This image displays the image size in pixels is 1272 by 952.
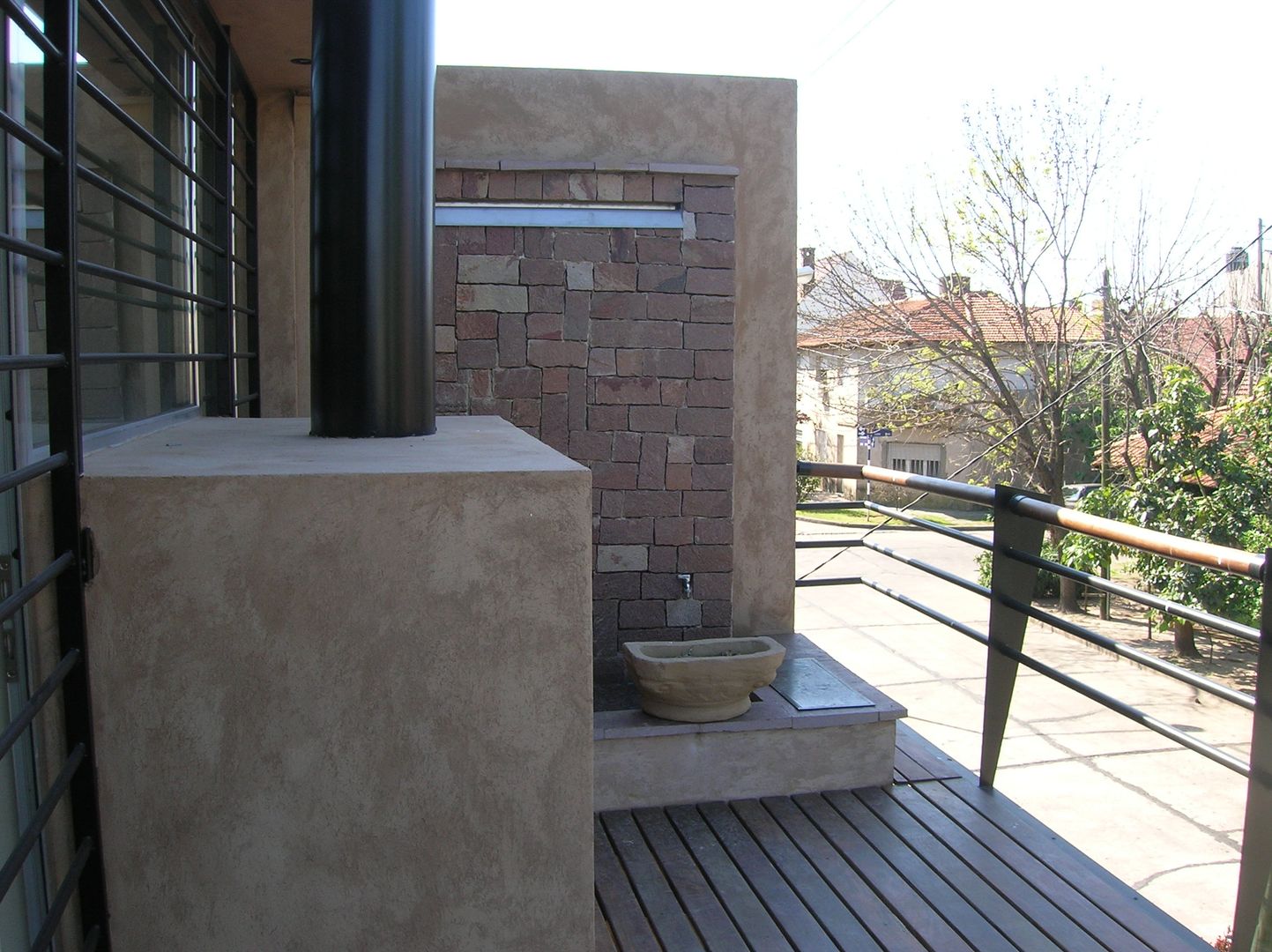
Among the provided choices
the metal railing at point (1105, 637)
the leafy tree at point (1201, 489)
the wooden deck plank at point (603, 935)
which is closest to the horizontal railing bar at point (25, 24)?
the wooden deck plank at point (603, 935)

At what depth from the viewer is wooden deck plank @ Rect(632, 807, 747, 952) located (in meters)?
2.28

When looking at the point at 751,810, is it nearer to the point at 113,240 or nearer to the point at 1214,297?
the point at 113,240

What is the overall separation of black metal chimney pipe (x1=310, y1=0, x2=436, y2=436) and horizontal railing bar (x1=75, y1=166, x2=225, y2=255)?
1.15ft

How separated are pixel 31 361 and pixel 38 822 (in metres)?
0.58

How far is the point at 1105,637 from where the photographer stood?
8.84 ft

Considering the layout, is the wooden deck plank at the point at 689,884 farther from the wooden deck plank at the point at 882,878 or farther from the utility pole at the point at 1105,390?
the utility pole at the point at 1105,390

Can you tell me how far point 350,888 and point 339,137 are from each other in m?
1.54

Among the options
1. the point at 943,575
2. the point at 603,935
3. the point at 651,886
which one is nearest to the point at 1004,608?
the point at 943,575

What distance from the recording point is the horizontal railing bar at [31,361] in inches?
48.6

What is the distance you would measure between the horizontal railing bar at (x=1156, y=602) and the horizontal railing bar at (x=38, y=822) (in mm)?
1735

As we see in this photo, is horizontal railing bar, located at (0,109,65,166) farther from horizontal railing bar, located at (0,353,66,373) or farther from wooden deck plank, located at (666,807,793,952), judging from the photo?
wooden deck plank, located at (666,807,793,952)

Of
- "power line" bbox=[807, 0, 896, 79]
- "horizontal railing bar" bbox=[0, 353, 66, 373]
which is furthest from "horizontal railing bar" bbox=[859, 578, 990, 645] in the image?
"power line" bbox=[807, 0, 896, 79]

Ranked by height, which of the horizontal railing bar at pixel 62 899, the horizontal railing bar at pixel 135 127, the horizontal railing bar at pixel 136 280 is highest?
the horizontal railing bar at pixel 135 127

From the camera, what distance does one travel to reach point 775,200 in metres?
4.34
